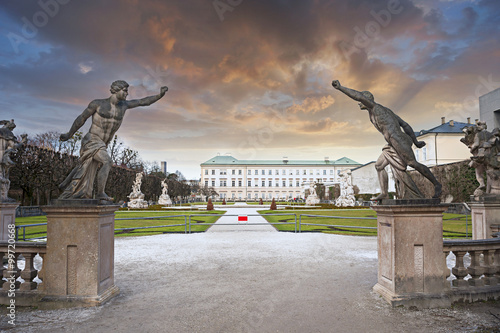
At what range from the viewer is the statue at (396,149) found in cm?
462

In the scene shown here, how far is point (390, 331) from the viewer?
3510 millimetres

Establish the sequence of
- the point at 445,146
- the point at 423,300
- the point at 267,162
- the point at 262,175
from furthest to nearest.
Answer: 1. the point at 267,162
2. the point at 262,175
3. the point at 445,146
4. the point at 423,300

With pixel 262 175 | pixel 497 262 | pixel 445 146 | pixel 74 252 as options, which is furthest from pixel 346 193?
pixel 262 175

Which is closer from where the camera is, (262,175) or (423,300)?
(423,300)

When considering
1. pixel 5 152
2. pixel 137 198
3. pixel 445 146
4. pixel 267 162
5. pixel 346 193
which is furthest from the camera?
pixel 267 162

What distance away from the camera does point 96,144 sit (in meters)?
4.76

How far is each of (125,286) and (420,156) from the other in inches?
2211

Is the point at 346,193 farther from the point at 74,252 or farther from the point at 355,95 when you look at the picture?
the point at 74,252

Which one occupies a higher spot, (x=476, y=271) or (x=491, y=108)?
(x=491, y=108)

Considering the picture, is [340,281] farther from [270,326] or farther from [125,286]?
[125,286]

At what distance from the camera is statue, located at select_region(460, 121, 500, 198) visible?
21.9ft

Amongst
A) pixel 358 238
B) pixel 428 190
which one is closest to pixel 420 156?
pixel 428 190

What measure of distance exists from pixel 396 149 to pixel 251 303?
3075mm

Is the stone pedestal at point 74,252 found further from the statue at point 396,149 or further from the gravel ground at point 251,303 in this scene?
the statue at point 396,149
